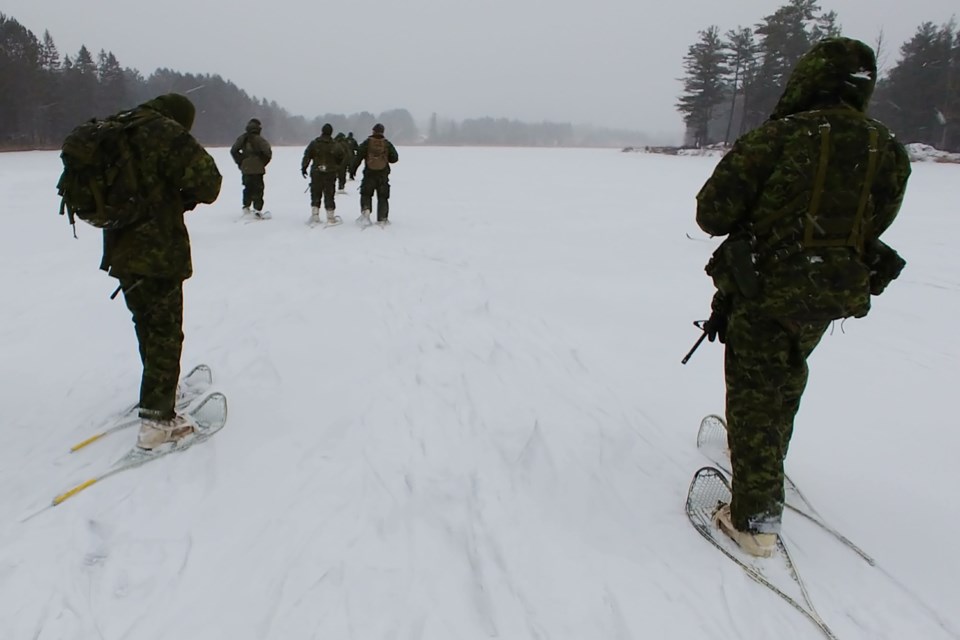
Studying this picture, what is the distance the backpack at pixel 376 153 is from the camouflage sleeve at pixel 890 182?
394 inches

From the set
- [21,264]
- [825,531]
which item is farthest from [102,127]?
[21,264]

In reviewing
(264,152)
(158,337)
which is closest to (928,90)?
(264,152)

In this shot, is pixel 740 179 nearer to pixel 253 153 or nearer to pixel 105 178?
pixel 105 178

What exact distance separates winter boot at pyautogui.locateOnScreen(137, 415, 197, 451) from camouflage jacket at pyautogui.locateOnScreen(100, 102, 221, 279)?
0.91m

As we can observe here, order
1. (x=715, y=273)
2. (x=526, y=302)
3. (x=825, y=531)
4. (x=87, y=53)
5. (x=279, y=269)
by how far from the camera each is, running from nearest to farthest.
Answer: (x=715, y=273)
(x=825, y=531)
(x=526, y=302)
(x=279, y=269)
(x=87, y=53)

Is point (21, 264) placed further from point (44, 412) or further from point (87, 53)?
point (87, 53)

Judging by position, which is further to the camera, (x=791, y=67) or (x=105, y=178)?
(x=791, y=67)

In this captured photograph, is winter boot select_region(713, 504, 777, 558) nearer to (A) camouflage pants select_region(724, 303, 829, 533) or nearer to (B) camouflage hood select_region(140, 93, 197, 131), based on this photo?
(A) camouflage pants select_region(724, 303, 829, 533)

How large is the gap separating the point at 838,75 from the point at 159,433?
13.2 ft

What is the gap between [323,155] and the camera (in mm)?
11703

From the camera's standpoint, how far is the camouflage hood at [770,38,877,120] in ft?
7.79

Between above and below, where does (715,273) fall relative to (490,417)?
above

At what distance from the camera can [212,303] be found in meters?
6.37

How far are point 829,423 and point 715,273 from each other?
245 cm
